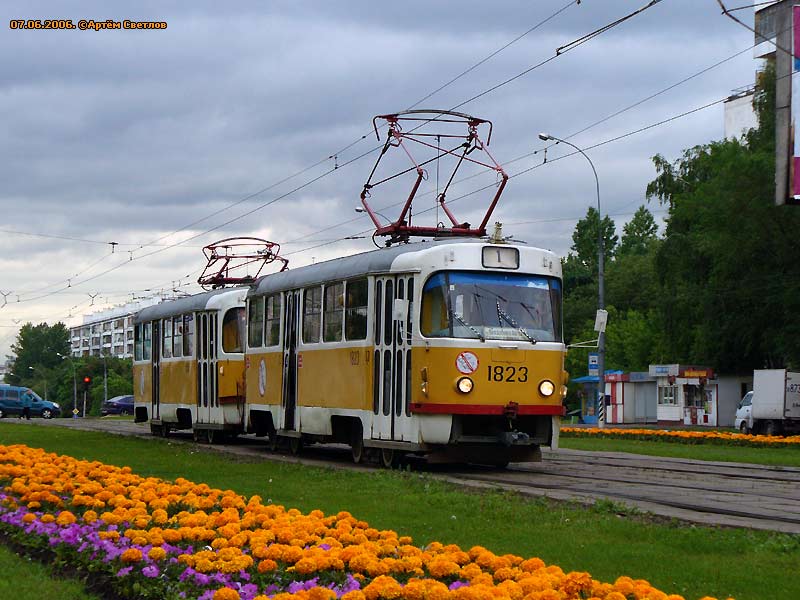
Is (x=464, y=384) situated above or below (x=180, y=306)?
below

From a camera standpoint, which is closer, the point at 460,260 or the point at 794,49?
the point at 460,260

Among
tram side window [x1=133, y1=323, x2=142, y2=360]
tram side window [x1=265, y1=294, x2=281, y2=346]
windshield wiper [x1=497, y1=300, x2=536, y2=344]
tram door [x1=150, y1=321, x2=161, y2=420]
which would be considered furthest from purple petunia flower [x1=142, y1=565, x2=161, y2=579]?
tram side window [x1=133, y1=323, x2=142, y2=360]

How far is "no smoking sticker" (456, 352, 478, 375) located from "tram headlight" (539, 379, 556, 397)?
1089 mm

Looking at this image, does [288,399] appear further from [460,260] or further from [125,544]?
[125,544]

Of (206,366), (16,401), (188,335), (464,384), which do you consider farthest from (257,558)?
(16,401)

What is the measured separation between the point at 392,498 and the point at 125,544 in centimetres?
536

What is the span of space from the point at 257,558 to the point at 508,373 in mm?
10103

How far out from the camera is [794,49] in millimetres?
19938

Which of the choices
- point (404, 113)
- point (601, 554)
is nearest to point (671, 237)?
point (404, 113)

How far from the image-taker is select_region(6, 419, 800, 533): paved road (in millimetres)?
12500

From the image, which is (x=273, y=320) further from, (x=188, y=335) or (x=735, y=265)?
(x=735, y=265)

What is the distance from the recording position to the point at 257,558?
8086 mm

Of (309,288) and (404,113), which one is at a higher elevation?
(404,113)

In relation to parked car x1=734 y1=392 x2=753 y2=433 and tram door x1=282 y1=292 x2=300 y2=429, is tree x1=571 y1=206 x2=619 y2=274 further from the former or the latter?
tram door x1=282 y1=292 x2=300 y2=429
